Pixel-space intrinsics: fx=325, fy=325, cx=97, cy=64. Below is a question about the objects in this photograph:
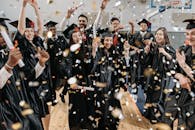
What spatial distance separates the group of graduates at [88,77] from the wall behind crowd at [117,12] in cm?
312

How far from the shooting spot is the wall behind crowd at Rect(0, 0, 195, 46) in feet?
27.9

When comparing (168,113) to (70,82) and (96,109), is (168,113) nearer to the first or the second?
(96,109)

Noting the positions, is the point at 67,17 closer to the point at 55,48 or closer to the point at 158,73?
the point at 55,48

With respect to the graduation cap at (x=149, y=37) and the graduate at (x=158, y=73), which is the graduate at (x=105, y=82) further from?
the graduation cap at (x=149, y=37)

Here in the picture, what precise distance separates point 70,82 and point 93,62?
1.76 feet

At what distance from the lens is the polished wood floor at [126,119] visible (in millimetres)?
4266

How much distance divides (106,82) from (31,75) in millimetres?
1001

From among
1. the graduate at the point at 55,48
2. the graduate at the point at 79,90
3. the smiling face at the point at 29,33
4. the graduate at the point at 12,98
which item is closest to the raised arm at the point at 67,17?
the graduate at the point at 79,90

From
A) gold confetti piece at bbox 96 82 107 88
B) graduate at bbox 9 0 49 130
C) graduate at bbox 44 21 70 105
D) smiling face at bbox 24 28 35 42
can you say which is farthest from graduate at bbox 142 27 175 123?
smiling face at bbox 24 28 35 42

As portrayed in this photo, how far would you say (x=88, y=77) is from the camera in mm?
3764

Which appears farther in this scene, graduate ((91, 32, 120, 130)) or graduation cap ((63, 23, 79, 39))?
graduation cap ((63, 23, 79, 39))

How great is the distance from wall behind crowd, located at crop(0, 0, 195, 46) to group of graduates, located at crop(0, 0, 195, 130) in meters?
3.12

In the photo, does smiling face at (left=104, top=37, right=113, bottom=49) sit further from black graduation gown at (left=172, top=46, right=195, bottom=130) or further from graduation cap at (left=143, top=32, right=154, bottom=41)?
graduation cap at (left=143, top=32, right=154, bottom=41)

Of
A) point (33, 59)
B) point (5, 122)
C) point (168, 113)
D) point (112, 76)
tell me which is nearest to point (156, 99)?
point (168, 113)
